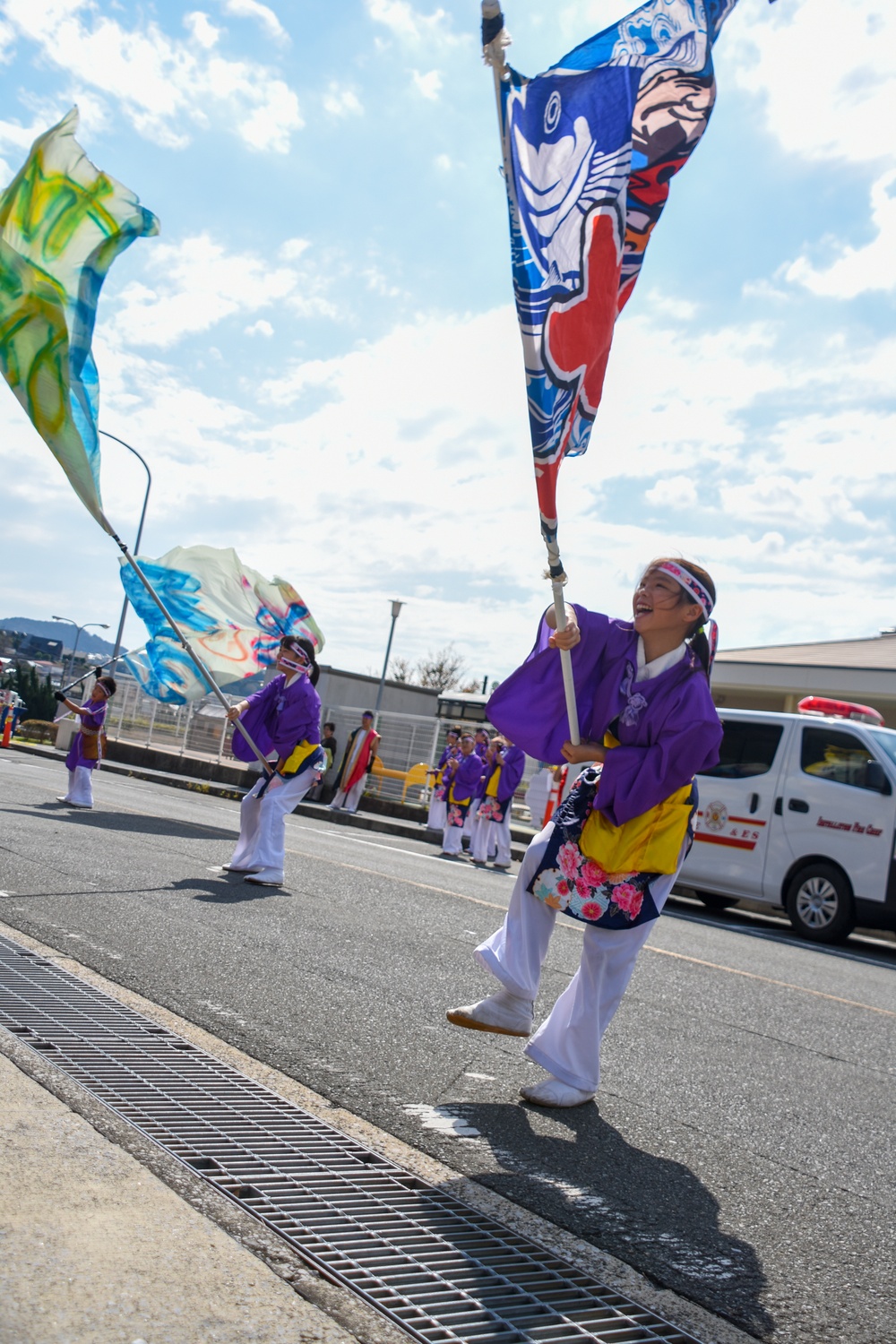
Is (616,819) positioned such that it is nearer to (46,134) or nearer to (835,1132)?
(835,1132)

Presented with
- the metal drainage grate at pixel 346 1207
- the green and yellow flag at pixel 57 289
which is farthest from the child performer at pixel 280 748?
the metal drainage grate at pixel 346 1207

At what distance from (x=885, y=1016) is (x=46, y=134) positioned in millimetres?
6986

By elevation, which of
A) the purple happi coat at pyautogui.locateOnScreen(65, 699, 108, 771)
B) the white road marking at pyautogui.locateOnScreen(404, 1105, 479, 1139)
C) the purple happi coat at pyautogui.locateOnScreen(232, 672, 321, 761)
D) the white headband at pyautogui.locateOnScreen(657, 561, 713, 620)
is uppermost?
the white headband at pyautogui.locateOnScreen(657, 561, 713, 620)

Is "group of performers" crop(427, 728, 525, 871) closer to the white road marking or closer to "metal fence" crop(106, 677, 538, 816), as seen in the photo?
"metal fence" crop(106, 677, 538, 816)

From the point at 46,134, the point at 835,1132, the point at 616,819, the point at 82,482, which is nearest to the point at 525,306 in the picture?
the point at 616,819

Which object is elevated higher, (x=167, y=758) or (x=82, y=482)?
(x=82, y=482)

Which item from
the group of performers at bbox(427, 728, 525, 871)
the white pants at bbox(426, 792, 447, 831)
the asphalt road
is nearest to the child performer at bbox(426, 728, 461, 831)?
the white pants at bbox(426, 792, 447, 831)

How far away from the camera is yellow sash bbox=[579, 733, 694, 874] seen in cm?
354

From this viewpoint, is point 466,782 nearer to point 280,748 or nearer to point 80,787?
point 80,787

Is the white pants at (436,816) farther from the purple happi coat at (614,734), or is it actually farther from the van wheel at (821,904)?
the purple happi coat at (614,734)

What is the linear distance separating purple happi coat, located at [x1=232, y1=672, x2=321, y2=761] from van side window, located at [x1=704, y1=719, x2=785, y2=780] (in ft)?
16.8

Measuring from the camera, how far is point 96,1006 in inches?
158

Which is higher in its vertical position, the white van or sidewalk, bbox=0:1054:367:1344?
the white van

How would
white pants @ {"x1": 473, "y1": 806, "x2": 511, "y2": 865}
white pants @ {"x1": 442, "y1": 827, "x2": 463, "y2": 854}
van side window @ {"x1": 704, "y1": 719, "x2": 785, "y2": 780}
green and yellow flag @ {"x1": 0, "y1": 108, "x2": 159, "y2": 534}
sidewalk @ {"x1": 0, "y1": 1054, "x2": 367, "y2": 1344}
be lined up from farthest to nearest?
1. white pants @ {"x1": 442, "y1": 827, "x2": 463, "y2": 854}
2. white pants @ {"x1": 473, "y1": 806, "x2": 511, "y2": 865}
3. van side window @ {"x1": 704, "y1": 719, "x2": 785, "y2": 780}
4. green and yellow flag @ {"x1": 0, "y1": 108, "x2": 159, "y2": 534}
5. sidewalk @ {"x1": 0, "y1": 1054, "x2": 367, "y2": 1344}
